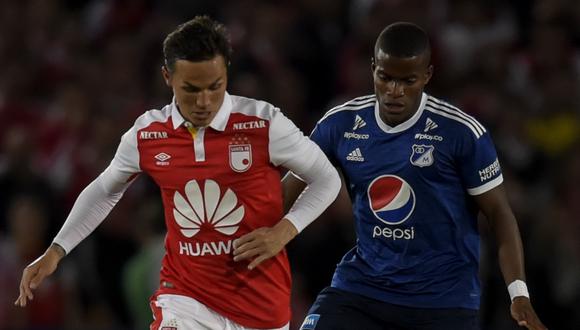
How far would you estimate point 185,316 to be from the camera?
5.37 metres

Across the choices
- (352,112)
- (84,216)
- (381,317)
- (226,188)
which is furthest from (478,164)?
(84,216)

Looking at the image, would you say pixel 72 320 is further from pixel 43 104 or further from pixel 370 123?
pixel 370 123

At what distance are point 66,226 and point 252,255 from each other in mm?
924

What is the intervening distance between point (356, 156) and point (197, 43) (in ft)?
3.04

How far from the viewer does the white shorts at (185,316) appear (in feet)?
17.5

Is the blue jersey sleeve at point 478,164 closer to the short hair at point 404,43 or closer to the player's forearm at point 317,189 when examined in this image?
the short hair at point 404,43

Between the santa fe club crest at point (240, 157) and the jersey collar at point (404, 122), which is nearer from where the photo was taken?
the santa fe club crest at point (240, 157)

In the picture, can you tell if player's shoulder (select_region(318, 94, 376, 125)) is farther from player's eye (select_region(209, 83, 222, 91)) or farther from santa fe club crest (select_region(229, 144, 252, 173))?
player's eye (select_region(209, 83, 222, 91))

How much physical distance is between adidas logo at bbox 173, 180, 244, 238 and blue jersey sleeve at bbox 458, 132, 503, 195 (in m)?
1.00

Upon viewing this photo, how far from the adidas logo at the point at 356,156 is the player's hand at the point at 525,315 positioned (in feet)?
3.12

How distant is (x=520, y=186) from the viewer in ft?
30.0

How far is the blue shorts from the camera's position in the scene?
5.47m

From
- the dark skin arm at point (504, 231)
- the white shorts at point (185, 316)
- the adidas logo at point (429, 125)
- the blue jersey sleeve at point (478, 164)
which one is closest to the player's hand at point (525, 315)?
the dark skin arm at point (504, 231)

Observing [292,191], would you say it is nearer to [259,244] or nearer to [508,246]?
[259,244]
